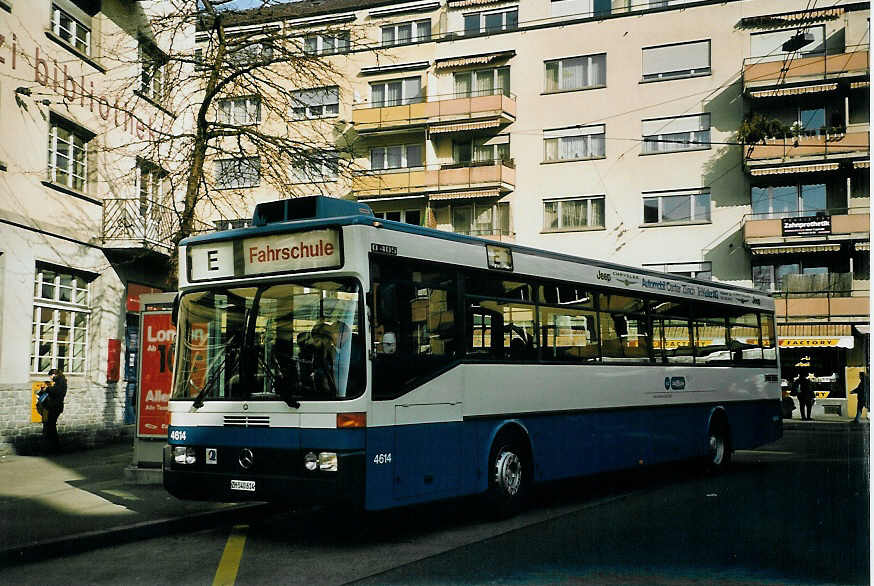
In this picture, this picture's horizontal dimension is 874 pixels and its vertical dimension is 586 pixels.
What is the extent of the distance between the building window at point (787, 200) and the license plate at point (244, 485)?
3131cm

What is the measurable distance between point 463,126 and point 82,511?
3264 centimetres

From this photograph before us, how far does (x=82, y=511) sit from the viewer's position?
1034 centimetres

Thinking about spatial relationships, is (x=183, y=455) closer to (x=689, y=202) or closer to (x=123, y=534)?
(x=123, y=534)

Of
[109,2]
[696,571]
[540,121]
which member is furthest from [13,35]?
[540,121]

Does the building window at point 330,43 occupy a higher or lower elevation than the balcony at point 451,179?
lower

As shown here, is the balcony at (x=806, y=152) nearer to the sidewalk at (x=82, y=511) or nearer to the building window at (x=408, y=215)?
the building window at (x=408, y=215)

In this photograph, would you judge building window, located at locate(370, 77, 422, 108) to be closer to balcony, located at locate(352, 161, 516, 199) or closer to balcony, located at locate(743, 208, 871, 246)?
balcony, located at locate(352, 161, 516, 199)

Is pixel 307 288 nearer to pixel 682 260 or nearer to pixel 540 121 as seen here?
pixel 682 260

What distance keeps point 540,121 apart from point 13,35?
26473mm

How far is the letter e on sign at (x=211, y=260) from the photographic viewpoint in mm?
9258

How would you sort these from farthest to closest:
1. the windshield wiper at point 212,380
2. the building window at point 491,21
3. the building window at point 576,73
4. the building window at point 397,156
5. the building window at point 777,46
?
the building window at point 397,156 → the building window at point 491,21 → the building window at point 576,73 → the building window at point 777,46 → the windshield wiper at point 212,380

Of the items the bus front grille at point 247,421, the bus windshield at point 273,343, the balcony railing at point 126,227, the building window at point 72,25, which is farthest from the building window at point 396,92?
the bus front grille at point 247,421

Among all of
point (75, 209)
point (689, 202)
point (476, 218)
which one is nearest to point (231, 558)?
point (75, 209)

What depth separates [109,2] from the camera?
21.2 m
